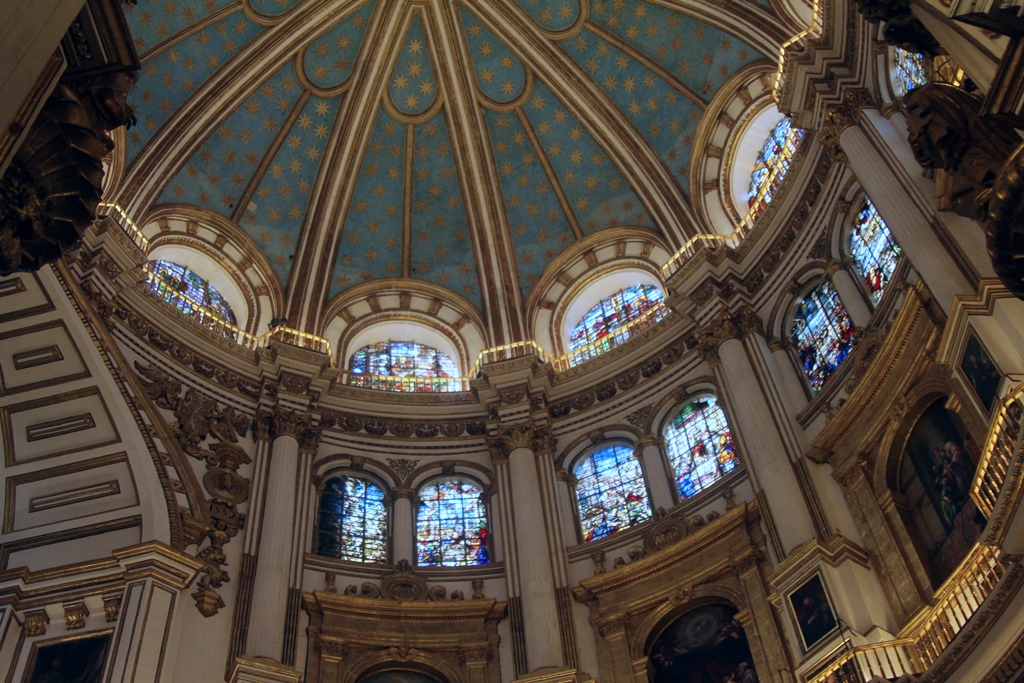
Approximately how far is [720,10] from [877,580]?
52.3ft

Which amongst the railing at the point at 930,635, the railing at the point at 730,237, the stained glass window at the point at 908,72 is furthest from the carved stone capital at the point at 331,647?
the stained glass window at the point at 908,72

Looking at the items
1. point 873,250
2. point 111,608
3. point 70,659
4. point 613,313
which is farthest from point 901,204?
point 70,659

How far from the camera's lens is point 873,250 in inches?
811

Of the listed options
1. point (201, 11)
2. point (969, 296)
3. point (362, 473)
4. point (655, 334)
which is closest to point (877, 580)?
point (969, 296)

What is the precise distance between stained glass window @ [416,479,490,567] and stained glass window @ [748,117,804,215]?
10.2m

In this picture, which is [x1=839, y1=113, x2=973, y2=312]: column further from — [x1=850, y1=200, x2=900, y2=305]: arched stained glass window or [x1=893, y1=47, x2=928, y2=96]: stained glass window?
[x1=850, y1=200, x2=900, y2=305]: arched stained glass window

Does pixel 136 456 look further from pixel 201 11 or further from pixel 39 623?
pixel 201 11

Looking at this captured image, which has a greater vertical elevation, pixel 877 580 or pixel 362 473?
pixel 362 473

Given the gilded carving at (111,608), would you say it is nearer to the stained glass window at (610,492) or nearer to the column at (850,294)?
the stained glass window at (610,492)

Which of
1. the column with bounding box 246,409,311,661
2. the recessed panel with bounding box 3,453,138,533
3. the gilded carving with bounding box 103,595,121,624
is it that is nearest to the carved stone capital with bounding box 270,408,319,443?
the column with bounding box 246,409,311,661

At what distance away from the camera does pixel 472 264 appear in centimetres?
3025

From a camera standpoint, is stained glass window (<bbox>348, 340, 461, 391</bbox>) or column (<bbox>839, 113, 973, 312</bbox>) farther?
stained glass window (<bbox>348, 340, 461, 391</bbox>)

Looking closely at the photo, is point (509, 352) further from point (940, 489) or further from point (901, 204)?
point (940, 489)

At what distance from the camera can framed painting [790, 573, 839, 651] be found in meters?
17.1
